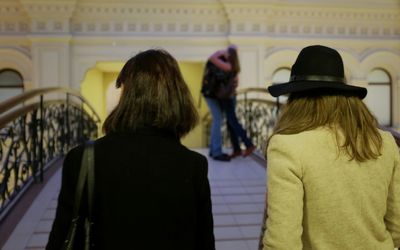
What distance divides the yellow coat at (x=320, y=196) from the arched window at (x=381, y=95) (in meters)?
14.0

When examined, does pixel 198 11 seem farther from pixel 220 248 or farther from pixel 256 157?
pixel 220 248

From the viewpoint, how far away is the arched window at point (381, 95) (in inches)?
570

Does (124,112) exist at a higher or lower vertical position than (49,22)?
lower

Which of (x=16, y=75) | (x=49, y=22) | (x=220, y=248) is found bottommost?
(x=220, y=248)

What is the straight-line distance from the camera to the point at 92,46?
12.4 m

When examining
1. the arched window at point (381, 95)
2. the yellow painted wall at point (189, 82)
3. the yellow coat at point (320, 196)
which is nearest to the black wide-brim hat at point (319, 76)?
the yellow coat at point (320, 196)

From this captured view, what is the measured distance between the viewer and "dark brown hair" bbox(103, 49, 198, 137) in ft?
4.89

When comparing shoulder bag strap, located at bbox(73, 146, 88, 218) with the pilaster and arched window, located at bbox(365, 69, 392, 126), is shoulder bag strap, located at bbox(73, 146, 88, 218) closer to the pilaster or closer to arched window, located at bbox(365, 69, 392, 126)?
the pilaster

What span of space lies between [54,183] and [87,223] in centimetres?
368

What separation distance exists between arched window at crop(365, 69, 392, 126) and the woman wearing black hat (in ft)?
45.5

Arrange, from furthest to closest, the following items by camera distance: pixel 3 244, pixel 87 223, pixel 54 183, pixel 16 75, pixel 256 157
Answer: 1. pixel 16 75
2. pixel 256 157
3. pixel 54 183
4. pixel 3 244
5. pixel 87 223

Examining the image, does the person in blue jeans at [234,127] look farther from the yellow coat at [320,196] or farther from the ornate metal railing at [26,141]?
the yellow coat at [320,196]

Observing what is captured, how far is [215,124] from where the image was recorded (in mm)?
6172

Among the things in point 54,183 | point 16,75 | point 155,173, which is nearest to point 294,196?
point 155,173
